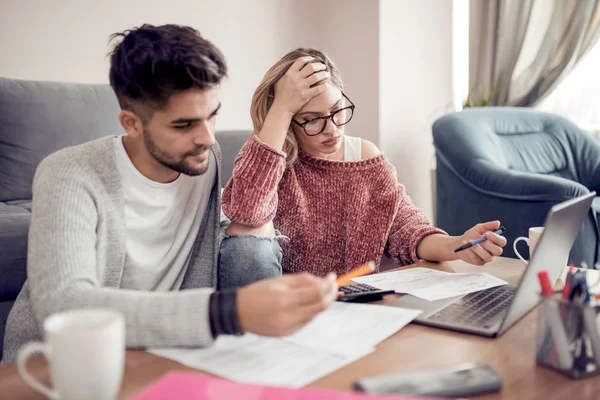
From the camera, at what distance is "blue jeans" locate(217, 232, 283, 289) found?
1.17 meters

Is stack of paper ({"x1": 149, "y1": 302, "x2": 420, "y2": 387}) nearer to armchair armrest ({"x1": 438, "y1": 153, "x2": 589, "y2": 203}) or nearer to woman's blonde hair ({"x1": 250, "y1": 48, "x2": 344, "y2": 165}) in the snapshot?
woman's blonde hair ({"x1": 250, "y1": 48, "x2": 344, "y2": 165})

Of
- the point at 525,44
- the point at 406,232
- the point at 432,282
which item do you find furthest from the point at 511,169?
the point at 432,282

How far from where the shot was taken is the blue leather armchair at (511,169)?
2.19 metres

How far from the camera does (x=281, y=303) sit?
0.66 m

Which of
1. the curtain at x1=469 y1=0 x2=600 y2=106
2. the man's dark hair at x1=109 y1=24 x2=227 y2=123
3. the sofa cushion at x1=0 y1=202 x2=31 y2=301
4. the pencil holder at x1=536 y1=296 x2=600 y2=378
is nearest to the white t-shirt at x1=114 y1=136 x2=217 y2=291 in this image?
the man's dark hair at x1=109 y1=24 x2=227 y2=123

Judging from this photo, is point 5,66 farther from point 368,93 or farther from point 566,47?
point 566,47

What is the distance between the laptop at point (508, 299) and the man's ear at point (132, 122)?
1.83 ft

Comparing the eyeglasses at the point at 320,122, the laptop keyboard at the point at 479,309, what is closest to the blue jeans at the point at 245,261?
the eyeglasses at the point at 320,122

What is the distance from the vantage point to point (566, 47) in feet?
10.9

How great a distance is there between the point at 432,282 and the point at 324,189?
449 mm

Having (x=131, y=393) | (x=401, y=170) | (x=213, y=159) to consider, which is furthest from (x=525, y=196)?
(x=131, y=393)

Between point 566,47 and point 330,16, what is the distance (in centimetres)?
136

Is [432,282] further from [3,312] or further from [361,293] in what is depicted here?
[3,312]

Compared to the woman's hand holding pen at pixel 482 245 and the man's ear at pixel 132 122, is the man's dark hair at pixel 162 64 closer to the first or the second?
the man's ear at pixel 132 122
